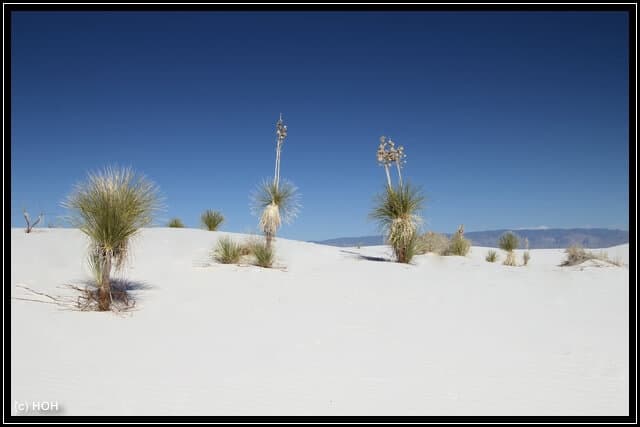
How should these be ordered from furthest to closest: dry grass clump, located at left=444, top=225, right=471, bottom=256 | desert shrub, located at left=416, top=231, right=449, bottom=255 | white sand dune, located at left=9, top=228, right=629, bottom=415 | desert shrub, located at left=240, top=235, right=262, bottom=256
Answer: dry grass clump, located at left=444, top=225, right=471, bottom=256 → desert shrub, located at left=416, top=231, right=449, bottom=255 → desert shrub, located at left=240, top=235, right=262, bottom=256 → white sand dune, located at left=9, top=228, right=629, bottom=415

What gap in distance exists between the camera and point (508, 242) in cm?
1716

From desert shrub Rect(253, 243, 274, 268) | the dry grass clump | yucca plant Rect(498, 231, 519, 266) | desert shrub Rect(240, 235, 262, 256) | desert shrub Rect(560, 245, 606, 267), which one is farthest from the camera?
the dry grass clump

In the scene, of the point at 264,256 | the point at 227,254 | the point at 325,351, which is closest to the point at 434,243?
the point at 264,256

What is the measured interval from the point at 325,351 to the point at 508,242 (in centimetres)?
1593

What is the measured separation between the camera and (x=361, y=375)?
126 inches

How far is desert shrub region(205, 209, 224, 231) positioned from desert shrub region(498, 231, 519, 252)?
1445cm

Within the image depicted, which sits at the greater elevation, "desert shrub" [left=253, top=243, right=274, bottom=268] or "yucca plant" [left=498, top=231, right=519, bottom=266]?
"yucca plant" [left=498, top=231, right=519, bottom=266]

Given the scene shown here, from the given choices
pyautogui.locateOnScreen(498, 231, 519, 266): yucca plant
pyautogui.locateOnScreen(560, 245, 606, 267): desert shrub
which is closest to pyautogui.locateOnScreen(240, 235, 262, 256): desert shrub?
pyautogui.locateOnScreen(498, 231, 519, 266): yucca plant

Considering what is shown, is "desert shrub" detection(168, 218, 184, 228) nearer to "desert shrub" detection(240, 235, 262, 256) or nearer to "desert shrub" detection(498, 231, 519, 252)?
"desert shrub" detection(240, 235, 262, 256)

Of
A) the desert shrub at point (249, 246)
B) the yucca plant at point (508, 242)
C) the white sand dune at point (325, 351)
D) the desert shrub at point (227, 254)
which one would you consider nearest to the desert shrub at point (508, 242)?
the yucca plant at point (508, 242)

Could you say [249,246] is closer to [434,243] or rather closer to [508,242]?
[434,243]

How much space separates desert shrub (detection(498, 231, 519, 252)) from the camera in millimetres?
17062
